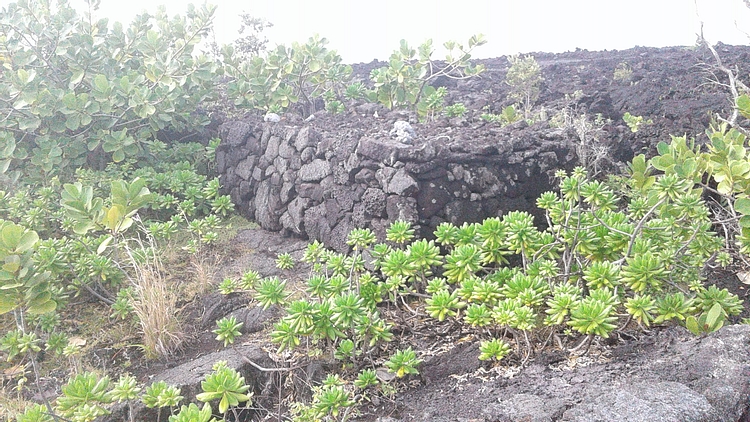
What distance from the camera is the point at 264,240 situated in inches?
204

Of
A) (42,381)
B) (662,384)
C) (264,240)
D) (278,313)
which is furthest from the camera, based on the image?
(264,240)

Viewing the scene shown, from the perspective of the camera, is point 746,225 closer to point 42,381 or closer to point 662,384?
point 662,384

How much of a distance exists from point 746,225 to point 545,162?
1828 mm

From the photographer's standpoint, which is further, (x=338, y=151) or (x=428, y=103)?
(x=428, y=103)

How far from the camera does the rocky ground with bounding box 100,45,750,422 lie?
230 centimetres

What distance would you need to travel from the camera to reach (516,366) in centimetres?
284

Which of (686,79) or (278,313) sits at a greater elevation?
(686,79)

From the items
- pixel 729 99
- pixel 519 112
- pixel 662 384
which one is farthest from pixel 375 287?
pixel 729 99

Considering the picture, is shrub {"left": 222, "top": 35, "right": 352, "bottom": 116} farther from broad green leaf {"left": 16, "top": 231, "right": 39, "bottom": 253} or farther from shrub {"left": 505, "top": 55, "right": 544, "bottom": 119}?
broad green leaf {"left": 16, "top": 231, "right": 39, "bottom": 253}

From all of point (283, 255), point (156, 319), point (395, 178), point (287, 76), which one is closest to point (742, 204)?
point (395, 178)

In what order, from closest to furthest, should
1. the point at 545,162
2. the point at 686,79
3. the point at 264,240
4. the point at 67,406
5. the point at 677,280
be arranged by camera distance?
the point at 67,406, the point at 677,280, the point at 545,162, the point at 264,240, the point at 686,79

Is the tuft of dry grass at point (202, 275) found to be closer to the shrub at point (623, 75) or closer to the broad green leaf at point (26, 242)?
the broad green leaf at point (26, 242)

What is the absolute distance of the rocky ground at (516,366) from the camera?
2303mm

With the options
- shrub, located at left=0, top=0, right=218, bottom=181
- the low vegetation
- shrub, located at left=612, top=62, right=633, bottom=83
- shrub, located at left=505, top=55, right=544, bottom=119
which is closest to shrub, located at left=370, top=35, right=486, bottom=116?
the low vegetation
